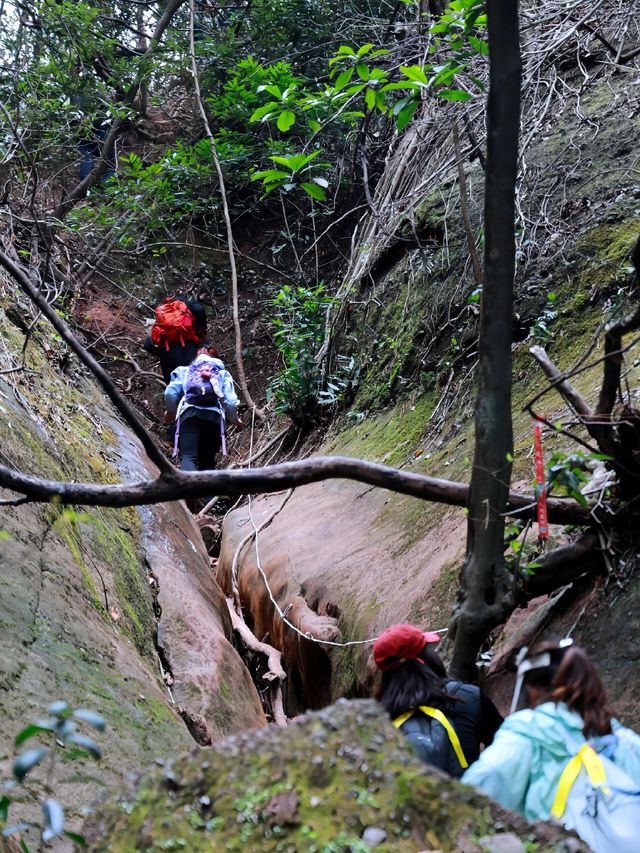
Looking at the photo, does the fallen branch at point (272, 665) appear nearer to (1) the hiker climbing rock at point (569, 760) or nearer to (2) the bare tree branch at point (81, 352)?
(2) the bare tree branch at point (81, 352)

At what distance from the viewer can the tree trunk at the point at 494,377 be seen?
9.61 ft

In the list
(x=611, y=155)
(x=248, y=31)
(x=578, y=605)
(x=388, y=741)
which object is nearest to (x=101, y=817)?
(x=388, y=741)

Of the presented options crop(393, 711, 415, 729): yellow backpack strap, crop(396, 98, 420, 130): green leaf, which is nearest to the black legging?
crop(396, 98, 420, 130): green leaf

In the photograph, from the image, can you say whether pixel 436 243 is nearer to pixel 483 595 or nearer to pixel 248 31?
pixel 483 595

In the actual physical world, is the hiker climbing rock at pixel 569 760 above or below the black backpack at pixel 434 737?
above

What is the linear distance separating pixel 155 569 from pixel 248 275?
9.70m

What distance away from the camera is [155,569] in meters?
5.83

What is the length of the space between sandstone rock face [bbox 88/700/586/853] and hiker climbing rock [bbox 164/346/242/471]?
24.2 ft

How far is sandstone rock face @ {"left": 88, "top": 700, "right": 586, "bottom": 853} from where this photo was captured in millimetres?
1703

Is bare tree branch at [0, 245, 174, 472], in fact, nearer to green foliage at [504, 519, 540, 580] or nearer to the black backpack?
the black backpack

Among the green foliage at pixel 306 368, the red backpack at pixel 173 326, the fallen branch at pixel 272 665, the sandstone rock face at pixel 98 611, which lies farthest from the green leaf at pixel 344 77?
the red backpack at pixel 173 326

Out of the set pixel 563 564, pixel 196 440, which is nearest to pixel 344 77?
pixel 563 564

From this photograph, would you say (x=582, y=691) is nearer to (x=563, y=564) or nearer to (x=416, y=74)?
(x=563, y=564)

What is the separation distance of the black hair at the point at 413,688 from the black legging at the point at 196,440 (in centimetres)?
633
